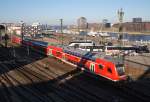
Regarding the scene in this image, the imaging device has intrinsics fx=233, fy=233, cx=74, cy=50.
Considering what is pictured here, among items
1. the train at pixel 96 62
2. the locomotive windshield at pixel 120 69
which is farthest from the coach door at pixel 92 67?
the locomotive windshield at pixel 120 69

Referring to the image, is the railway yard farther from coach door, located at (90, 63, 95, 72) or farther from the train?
the train

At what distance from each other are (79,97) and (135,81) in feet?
39.2

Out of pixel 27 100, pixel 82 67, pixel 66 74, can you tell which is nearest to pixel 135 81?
pixel 82 67

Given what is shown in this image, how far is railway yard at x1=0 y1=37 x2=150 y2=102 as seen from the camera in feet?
88.1

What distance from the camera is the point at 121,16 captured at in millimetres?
50125

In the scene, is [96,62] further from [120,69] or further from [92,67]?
[120,69]

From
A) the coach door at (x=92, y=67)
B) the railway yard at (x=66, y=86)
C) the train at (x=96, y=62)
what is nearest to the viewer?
the railway yard at (x=66, y=86)

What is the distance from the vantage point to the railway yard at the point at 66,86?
26.9 m

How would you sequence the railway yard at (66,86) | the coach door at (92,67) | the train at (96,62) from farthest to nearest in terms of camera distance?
the coach door at (92,67) → the train at (96,62) → the railway yard at (66,86)

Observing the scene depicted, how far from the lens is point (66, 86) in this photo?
31531 mm

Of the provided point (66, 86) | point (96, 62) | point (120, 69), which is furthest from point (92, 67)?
point (66, 86)

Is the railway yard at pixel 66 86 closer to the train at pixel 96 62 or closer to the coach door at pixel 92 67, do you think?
the coach door at pixel 92 67

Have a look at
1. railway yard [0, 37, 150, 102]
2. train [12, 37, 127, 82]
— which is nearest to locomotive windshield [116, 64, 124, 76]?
train [12, 37, 127, 82]

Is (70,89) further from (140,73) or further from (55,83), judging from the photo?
(140,73)
